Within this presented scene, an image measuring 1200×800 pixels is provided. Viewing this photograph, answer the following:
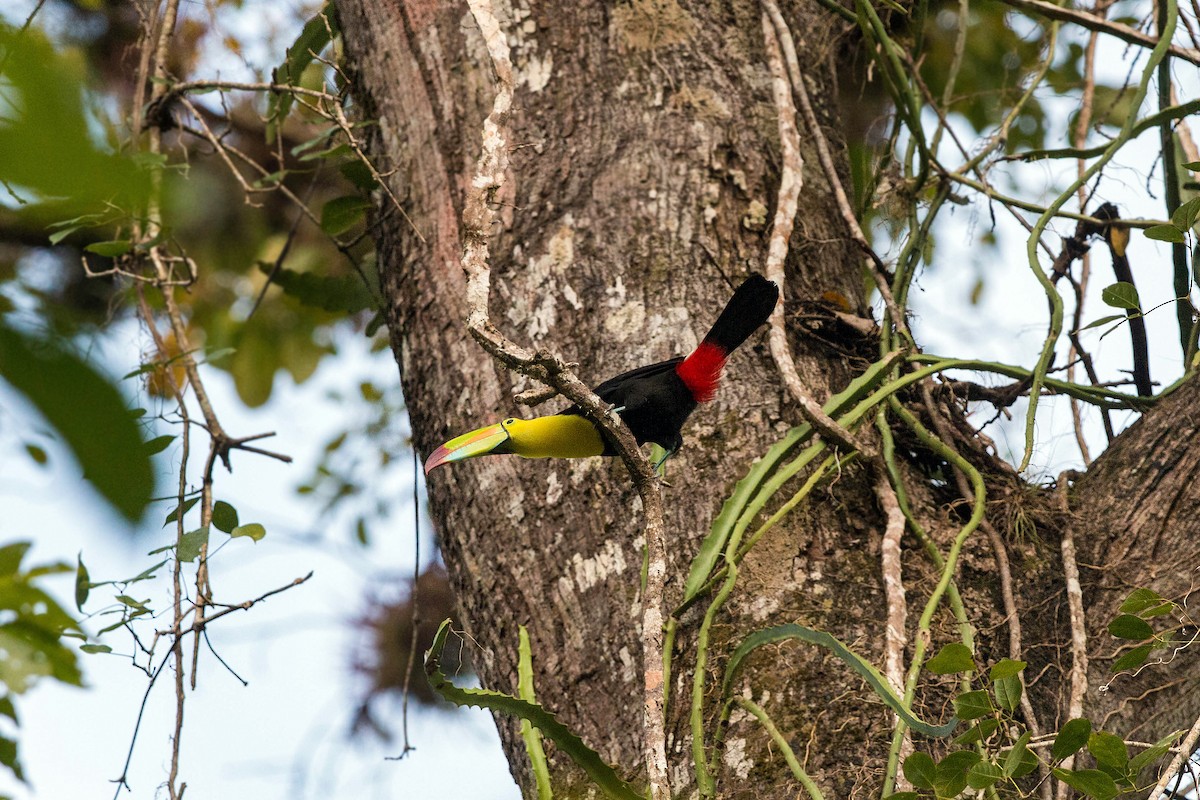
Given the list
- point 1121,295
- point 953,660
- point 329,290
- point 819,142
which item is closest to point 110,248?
point 329,290

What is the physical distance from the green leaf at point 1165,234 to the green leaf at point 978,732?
0.88 m

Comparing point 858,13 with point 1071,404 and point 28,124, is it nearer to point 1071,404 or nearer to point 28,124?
point 1071,404

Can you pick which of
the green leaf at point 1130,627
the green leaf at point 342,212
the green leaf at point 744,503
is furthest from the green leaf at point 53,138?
the green leaf at point 342,212

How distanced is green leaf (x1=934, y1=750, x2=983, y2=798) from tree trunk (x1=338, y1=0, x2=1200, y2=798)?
0.58 ft

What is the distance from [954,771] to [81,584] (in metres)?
1.61

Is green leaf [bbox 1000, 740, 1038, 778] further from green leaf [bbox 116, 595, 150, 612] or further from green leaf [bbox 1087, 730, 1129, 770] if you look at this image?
green leaf [bbox 116, 595, 150, 612]

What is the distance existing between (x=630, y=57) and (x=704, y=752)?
141 cm

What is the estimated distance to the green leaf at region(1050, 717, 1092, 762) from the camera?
4.73 ft

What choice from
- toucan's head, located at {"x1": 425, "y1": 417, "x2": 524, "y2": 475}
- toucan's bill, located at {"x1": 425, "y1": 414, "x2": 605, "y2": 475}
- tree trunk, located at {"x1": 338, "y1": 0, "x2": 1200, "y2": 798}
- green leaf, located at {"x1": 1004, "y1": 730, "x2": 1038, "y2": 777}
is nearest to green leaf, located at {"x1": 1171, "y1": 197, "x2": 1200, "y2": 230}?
tree trunk, located at {"x1": 338, "y1": 0, "x2": 1200, "y2": 798}

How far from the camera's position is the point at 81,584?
6.90 feet

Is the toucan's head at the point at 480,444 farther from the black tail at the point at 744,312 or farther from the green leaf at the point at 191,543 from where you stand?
the green leaf at the point at 191,543

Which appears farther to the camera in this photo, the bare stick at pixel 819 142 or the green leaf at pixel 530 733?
the bare stick at pixel 819 142

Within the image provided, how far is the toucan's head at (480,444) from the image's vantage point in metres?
1.89

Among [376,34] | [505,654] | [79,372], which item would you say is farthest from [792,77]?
[79,372]
